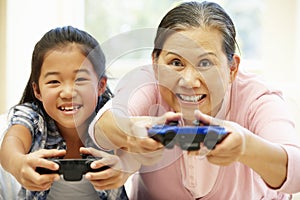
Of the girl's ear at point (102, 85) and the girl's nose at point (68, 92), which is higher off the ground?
the girl's ear at point (102, 85)

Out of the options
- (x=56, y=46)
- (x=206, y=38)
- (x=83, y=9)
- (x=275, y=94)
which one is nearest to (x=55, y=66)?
(x=56, y=46)

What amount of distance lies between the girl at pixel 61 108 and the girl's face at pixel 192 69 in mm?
108

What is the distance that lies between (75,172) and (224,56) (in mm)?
320

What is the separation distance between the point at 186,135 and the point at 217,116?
0.31 m

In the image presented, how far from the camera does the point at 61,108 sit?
92 centimetres

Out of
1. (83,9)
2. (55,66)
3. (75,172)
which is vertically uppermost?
(83,9)

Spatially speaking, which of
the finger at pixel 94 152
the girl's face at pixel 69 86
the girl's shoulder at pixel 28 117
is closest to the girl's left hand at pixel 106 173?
the finger at pixel 94 152

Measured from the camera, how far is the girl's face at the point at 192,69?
76 cm

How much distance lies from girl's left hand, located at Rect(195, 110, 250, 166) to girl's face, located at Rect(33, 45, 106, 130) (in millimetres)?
285

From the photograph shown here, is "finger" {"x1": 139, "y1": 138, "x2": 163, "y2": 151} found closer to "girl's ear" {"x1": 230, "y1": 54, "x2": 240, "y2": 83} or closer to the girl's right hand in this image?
the girl's right hand

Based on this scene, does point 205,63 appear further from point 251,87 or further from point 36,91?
point 36,91

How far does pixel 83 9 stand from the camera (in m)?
1.77

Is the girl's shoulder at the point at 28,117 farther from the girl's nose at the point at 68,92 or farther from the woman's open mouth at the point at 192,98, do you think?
the woman's open mouth at the point at 192,98

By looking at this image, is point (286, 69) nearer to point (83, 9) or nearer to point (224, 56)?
point (83, 9)
